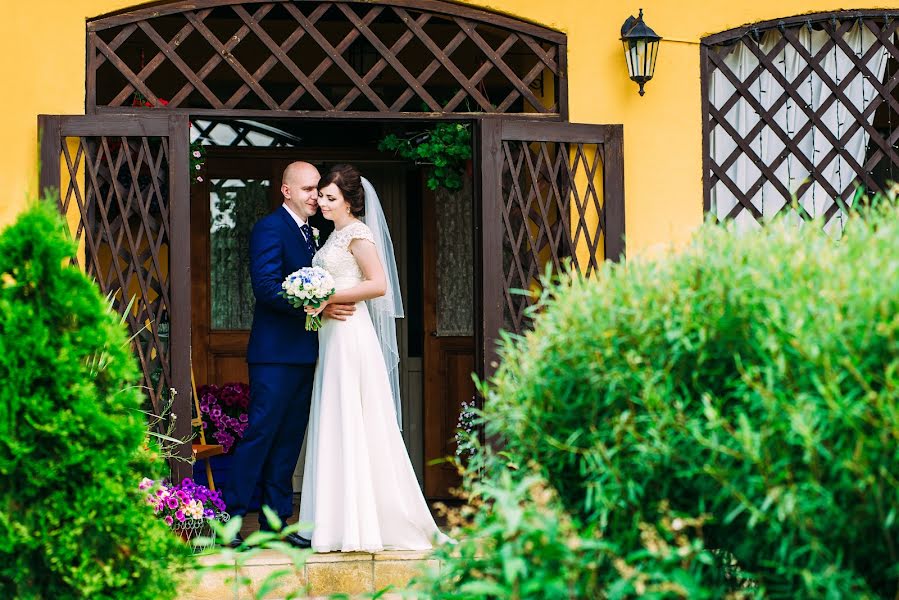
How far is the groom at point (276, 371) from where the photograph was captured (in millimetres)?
5441

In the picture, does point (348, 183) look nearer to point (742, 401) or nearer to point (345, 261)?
point (345, 261)

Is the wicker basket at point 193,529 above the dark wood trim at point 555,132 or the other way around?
the other way around

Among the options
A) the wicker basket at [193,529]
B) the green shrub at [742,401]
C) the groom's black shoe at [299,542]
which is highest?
the green shrub at [742,401]

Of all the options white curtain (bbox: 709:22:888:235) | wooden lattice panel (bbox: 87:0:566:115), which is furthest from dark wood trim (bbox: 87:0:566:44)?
white curtain (bbox: 709:22:888:235)

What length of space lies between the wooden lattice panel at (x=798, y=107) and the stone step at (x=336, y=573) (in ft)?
8.16

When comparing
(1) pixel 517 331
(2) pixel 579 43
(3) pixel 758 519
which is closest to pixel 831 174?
(2) pixel 579 43

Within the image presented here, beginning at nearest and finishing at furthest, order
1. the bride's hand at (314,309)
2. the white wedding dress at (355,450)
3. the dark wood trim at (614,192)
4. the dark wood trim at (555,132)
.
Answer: the white wedding dress at (355,450) → the bride's hand at (314,309) → the dark wood trim at (555,132) → the dark wood trim at (614,192)

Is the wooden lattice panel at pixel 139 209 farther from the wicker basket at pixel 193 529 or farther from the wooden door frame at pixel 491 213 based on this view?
the wooden door frame at pixel 491 213

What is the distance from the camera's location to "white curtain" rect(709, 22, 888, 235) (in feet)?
19.8

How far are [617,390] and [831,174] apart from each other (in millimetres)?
3851

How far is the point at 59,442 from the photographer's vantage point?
307cm

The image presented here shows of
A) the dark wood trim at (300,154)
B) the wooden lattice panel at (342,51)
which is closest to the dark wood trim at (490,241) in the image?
the wooden lattice panel at (342,51)

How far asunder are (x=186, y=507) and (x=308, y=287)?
1143mm

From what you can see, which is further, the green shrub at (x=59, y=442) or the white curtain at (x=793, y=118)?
the white curtain at (x=793, y=118)
